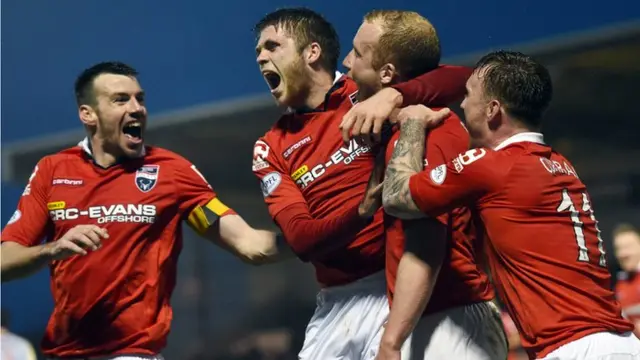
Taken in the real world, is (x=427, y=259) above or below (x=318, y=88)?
below

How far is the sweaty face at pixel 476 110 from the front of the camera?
311 centimetres

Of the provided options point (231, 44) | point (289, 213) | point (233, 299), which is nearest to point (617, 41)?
point (231, 44)

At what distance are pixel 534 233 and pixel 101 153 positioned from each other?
1869 mm

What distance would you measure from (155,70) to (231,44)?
1.50ft

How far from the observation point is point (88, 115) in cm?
434

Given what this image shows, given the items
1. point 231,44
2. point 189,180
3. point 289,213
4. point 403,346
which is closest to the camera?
point 403,346

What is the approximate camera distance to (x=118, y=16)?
257 inches

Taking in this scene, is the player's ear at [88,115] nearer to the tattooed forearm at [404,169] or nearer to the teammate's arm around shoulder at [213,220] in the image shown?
the teammate's arm around shoulder at [213,220]

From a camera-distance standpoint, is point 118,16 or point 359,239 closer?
point 359,239

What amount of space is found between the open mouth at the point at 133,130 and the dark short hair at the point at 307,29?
2.06 ft

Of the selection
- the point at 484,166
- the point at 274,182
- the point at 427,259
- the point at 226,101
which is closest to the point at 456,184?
the point at 484,166

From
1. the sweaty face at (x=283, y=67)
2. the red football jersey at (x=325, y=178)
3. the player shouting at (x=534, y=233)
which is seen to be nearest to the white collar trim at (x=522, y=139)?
the player shouting at (x=534, y=233)

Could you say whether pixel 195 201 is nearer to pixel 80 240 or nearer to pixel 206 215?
pixel 206 215

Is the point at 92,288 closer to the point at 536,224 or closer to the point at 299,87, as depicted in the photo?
the point at 299,87
